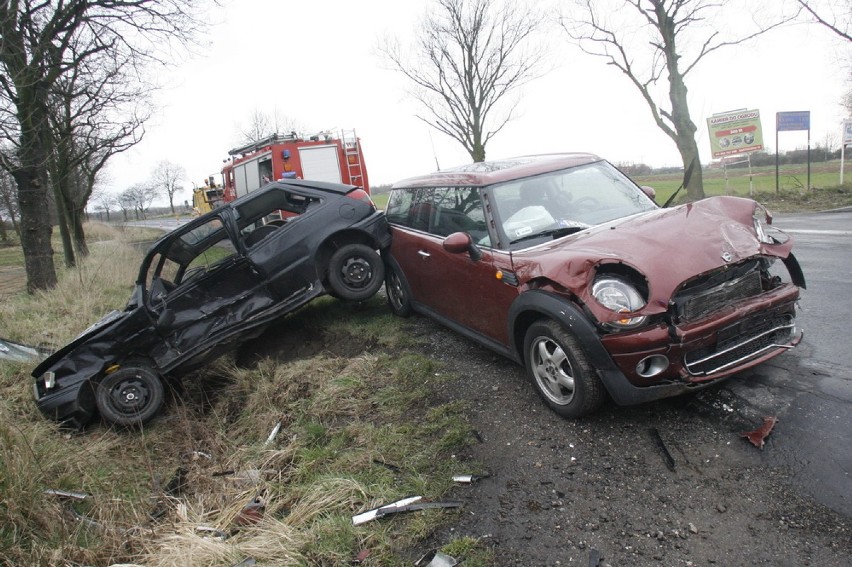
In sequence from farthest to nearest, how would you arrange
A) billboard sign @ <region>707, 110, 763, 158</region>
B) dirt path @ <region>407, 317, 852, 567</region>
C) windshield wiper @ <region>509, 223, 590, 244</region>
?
billboard sign @ <region>707, 110, 763, 158</region> → windshield wiper @ <region>509, 223, 590, 244</region> → dirt path @ <region>407, 317, 852, 567</region>

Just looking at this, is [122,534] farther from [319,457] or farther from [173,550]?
[319,457]

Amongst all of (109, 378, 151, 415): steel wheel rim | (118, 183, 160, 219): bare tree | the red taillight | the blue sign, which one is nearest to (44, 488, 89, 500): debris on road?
(109, 378, 151, 415): steel wheel rim

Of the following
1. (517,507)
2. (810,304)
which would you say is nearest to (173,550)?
(517,507)

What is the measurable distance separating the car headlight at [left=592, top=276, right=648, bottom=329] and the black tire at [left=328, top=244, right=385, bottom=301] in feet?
11.6

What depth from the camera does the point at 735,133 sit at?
63.9 feet

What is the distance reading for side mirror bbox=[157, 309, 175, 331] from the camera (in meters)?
5.60

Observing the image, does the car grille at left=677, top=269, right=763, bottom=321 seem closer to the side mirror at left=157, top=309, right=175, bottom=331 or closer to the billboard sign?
the side mirror at left=157, top=309, right=175, bottom=331

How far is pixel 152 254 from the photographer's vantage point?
588 centimetres

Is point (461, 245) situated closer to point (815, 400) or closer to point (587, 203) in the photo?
point (587, 203)

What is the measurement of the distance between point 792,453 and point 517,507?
1544 mm

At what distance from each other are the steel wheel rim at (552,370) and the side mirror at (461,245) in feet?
3.07

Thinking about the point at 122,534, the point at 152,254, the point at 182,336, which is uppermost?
the point at 152,254

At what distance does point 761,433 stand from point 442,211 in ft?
10.3

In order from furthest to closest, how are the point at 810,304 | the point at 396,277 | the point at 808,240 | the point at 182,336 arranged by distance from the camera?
the point at 808,240, the point at 396,277, the point at 182,336, the point at 810,304
